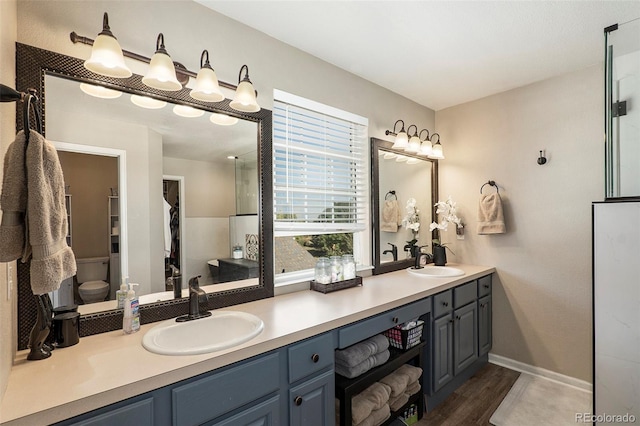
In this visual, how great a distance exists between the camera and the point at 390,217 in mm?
2803

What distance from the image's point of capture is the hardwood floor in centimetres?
211

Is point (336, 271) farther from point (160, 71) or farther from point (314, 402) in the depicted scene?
point (160, 71)

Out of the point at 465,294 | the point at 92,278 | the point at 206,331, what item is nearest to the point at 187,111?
the point at 92,278

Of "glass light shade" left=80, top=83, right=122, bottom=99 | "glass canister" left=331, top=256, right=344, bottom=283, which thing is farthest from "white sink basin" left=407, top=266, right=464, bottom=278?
"glass light shade" left=80, top=83, right=122, bottom=99

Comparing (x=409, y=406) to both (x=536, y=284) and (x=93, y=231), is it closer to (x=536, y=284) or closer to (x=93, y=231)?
(x=536, y=284)

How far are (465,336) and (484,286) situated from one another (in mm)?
564

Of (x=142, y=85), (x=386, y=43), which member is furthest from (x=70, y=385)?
(x=386, y=43)

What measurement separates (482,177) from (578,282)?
117 centimetres

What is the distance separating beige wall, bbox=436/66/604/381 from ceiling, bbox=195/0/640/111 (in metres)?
0.32

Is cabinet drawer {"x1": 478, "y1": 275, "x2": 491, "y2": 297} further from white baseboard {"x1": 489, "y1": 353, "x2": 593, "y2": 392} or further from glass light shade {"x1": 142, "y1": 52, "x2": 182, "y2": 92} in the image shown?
glass light shade {"x1": 142, "y1": 52, "x2": 182, "y2": 92}

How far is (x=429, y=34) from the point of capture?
1.97 m

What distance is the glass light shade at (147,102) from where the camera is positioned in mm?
1467

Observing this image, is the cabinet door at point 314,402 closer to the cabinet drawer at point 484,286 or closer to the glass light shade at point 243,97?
the glass light shade at point 243,97

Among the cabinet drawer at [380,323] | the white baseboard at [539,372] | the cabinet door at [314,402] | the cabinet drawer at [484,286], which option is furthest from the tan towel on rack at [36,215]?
the white baseboard at [539,372]
